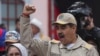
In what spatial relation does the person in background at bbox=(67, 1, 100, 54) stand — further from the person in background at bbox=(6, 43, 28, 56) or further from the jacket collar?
the person in background at bbox=(6, 43, 28, 56)

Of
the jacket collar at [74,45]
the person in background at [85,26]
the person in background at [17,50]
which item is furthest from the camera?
the person in background at [85,26]

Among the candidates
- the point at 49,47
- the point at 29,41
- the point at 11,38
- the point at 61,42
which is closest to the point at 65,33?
the point at 61,42

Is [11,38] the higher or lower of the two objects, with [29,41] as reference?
lower

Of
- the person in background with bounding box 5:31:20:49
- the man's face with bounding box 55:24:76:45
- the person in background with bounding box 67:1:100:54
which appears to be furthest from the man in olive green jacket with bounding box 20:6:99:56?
the person in background with bounding box 5:31:20:49

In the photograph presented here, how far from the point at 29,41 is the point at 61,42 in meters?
0.38

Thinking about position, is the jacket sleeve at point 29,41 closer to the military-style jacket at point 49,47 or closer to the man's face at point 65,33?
the military-style jacket at point 49,47

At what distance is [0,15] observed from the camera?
16.1 m

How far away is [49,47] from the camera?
7375mm

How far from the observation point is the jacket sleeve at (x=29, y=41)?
286 inches

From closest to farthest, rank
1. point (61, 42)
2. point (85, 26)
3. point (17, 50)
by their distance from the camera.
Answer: point (17, 50) → point (61, 42) → point (85, 26)

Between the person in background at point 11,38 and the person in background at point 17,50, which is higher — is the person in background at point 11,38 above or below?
below

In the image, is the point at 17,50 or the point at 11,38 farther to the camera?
the point at 11,38

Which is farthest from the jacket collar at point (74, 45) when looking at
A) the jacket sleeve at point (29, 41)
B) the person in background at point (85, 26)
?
the person in background at point (85, 26)

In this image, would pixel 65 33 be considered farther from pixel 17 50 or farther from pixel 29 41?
pixel 17 50
